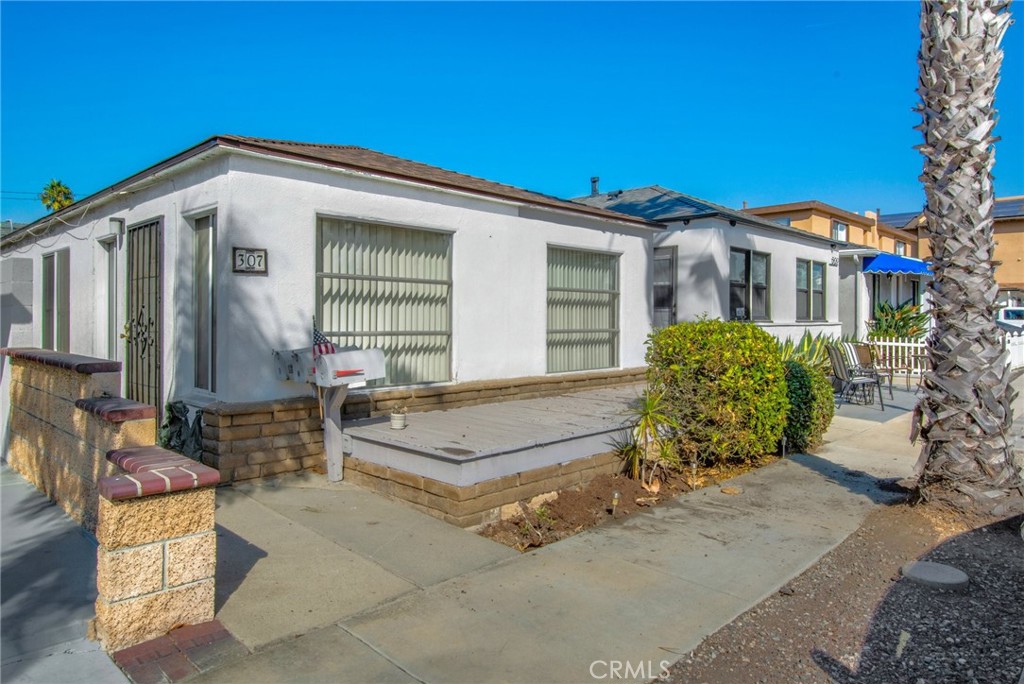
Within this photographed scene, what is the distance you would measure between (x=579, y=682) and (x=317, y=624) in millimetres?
1514

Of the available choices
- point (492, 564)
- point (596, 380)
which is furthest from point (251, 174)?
point (596, 380)

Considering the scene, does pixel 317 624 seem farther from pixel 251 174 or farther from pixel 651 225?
pixel 651 225

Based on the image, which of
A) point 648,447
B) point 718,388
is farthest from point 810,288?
point 648,447

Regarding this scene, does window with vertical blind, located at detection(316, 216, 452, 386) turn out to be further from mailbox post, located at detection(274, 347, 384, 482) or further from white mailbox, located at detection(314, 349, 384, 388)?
white mailbox, located at detection(314, 349, 384, 388)

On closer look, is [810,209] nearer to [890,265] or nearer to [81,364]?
[890,265]

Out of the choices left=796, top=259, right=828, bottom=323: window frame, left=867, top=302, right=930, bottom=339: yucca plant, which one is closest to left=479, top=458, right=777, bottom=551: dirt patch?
left=796, top=259, right=828, bottom=323: window frame

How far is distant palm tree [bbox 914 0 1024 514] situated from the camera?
6.09m

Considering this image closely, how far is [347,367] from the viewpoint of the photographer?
21.1 feet

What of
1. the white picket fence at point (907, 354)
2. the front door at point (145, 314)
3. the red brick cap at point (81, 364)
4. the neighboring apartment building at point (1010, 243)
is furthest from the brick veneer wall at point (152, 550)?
the neighboring apartment building at point (1010, 243)

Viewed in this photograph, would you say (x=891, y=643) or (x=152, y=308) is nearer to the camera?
(x=891, y=643)

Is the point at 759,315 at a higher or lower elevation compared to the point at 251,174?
lower

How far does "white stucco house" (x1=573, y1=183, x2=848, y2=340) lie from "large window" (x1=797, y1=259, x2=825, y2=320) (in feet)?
0.07

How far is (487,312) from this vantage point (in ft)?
30.4

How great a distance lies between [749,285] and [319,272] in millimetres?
9785
